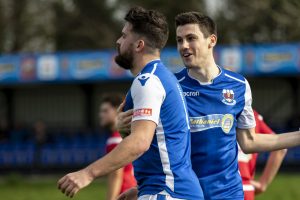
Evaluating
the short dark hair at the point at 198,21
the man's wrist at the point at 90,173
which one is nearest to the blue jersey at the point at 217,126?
the short dark hair at the point at 198,21

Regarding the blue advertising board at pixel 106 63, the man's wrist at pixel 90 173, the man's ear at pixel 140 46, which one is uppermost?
the blue advertising board at pixel 106 63

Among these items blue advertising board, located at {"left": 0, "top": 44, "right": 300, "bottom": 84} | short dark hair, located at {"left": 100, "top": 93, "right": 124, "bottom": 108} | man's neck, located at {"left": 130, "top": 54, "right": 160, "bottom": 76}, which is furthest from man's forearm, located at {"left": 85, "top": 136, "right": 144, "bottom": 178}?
blue advertising board, located at {"left": 0, "top": 44, "right": 300, "bottom": 84}

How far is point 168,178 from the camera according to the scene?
495 centimetres

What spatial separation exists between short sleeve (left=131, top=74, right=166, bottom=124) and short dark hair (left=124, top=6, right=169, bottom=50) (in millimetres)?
283

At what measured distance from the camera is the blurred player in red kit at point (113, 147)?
800cm

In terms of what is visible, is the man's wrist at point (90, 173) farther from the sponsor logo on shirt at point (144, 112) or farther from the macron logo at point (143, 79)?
the macron logo at point (143, 79)

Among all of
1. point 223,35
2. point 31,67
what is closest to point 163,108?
point 31,67

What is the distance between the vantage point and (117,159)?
4586 millimetres

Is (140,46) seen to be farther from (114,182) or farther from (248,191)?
(114,182)

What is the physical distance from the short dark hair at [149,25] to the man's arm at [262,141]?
4.95ft

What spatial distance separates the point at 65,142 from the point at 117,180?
23721 millimetres

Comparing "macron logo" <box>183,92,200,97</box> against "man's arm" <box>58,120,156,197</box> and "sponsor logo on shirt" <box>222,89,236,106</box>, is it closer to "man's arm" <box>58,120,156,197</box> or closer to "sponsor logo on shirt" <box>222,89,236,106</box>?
"sponsor logo on shirt" <box>222,89,236,106</box>

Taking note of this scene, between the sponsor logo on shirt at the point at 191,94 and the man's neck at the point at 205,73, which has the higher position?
the man's neck at the point at 205,73

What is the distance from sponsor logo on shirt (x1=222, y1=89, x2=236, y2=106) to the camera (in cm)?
616
